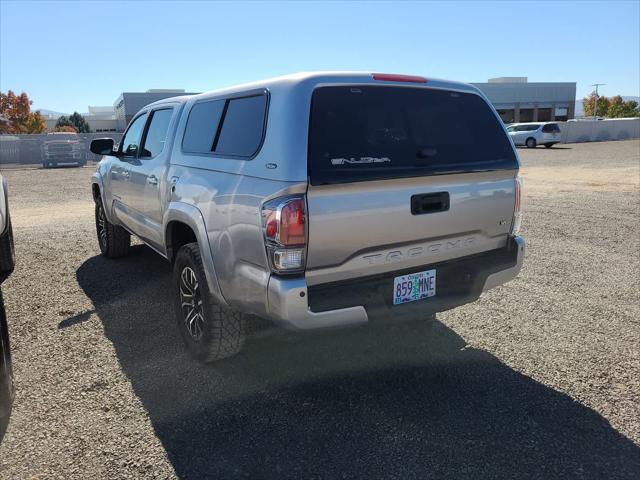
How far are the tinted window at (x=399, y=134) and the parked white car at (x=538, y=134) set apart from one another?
33.7 meters

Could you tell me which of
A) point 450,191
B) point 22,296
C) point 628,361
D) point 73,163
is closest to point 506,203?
point 450,191

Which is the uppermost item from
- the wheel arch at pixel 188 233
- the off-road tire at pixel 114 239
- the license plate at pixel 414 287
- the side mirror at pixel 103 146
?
the side mirror at pixel 103 146

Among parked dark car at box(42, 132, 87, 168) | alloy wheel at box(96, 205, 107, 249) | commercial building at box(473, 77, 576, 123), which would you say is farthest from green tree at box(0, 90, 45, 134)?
alloy wheel at box(96, 205, 107, 249)

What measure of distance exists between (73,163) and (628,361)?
87.7 ft

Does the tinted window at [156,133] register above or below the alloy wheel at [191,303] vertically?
above

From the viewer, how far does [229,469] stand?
2.71 metres

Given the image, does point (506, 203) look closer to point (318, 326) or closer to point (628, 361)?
point (628, 361)

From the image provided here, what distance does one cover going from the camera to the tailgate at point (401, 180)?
118 inches

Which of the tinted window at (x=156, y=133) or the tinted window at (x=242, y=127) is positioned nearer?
the tinted window at (x=242, y=127)

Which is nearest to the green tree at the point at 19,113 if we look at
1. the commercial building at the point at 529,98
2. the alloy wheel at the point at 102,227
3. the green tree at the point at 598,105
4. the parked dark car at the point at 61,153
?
the parked dark car at the point at 61,153

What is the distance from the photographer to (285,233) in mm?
2881

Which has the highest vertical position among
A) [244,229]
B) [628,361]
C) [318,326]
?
[244,229]

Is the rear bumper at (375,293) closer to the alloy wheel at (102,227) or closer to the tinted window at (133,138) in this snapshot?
the tinted window at (133,138)

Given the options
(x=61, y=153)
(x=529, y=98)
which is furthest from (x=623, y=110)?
(x=61, y=153)
